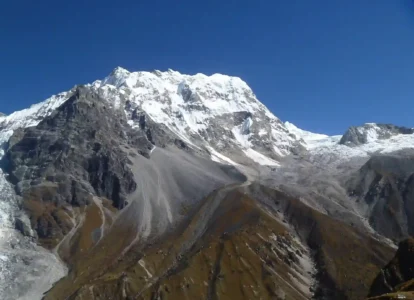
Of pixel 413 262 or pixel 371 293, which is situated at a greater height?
pixel 413 262

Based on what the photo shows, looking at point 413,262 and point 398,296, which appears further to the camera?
point 413,262

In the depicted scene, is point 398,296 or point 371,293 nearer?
point 398,296

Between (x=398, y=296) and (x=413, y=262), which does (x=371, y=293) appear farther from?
(x=398, y=296)

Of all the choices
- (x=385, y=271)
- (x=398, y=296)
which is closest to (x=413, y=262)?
(x=385, y=271)

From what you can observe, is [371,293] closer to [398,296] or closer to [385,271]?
[385,271]

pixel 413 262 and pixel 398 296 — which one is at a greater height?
pixel 413 262

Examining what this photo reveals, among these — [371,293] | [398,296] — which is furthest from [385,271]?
[398,296]
